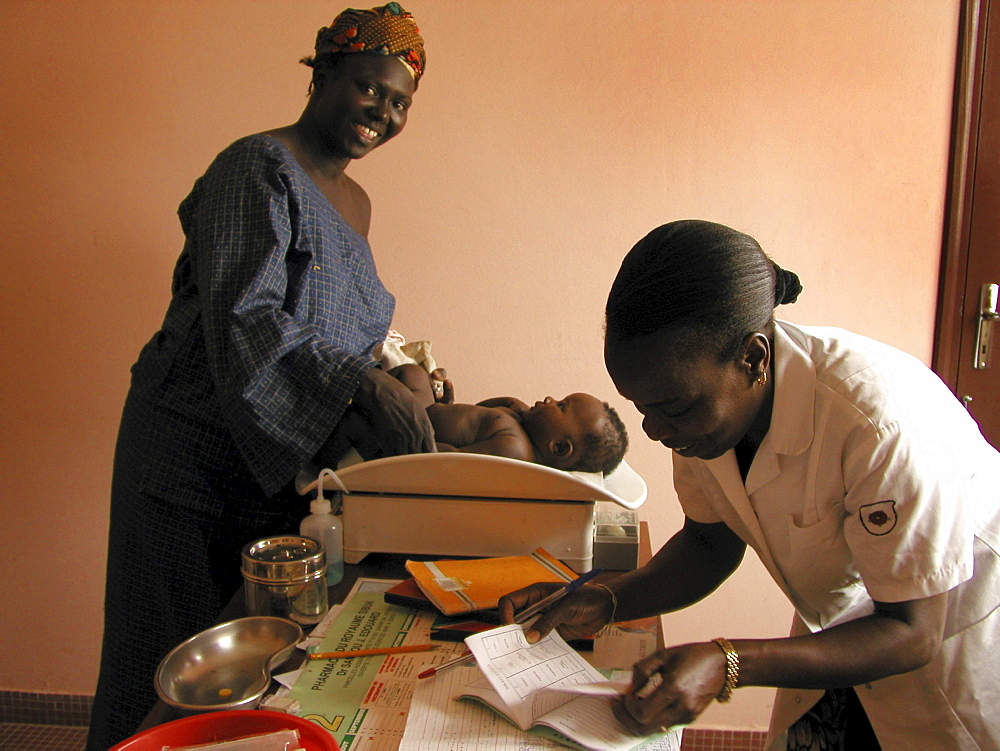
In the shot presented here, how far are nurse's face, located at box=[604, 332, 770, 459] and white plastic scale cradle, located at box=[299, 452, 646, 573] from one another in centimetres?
23

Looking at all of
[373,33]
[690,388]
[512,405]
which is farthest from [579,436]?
[373,33]

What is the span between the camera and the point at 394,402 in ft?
3.91

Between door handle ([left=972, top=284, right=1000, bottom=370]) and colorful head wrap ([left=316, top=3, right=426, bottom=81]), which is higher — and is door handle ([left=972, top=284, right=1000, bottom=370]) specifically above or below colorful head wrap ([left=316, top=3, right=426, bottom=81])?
below

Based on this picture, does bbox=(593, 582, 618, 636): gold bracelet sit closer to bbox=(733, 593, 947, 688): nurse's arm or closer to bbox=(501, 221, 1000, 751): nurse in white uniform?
bbox=(501, 221, 1000, 751): nurse in white uniform

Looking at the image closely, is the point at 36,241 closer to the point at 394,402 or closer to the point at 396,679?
the point at 394,402

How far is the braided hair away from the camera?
0.82 m

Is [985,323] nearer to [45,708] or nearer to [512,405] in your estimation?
[512,405]

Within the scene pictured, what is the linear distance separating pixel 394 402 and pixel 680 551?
512mm

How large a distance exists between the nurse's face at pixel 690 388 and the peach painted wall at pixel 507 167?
48.0 inches

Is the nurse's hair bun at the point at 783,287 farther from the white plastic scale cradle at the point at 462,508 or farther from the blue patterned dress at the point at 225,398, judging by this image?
the blue patterned dress at the point at 225,398

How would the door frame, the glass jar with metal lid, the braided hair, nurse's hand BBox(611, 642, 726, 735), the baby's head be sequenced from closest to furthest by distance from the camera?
nurse's hand BBox(611, 642, 726, 735) → the braided hair → the glass jar with metal lid → the baby's head → the door frame

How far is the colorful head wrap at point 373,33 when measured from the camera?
1.47 meters

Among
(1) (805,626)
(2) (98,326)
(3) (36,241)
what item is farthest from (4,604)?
(1) (805,626)


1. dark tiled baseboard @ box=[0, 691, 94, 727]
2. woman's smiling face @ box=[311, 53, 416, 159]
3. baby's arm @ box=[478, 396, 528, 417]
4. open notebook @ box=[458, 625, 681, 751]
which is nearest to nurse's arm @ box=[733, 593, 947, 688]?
open notebook @ box=[458, 625, 681, 751]
